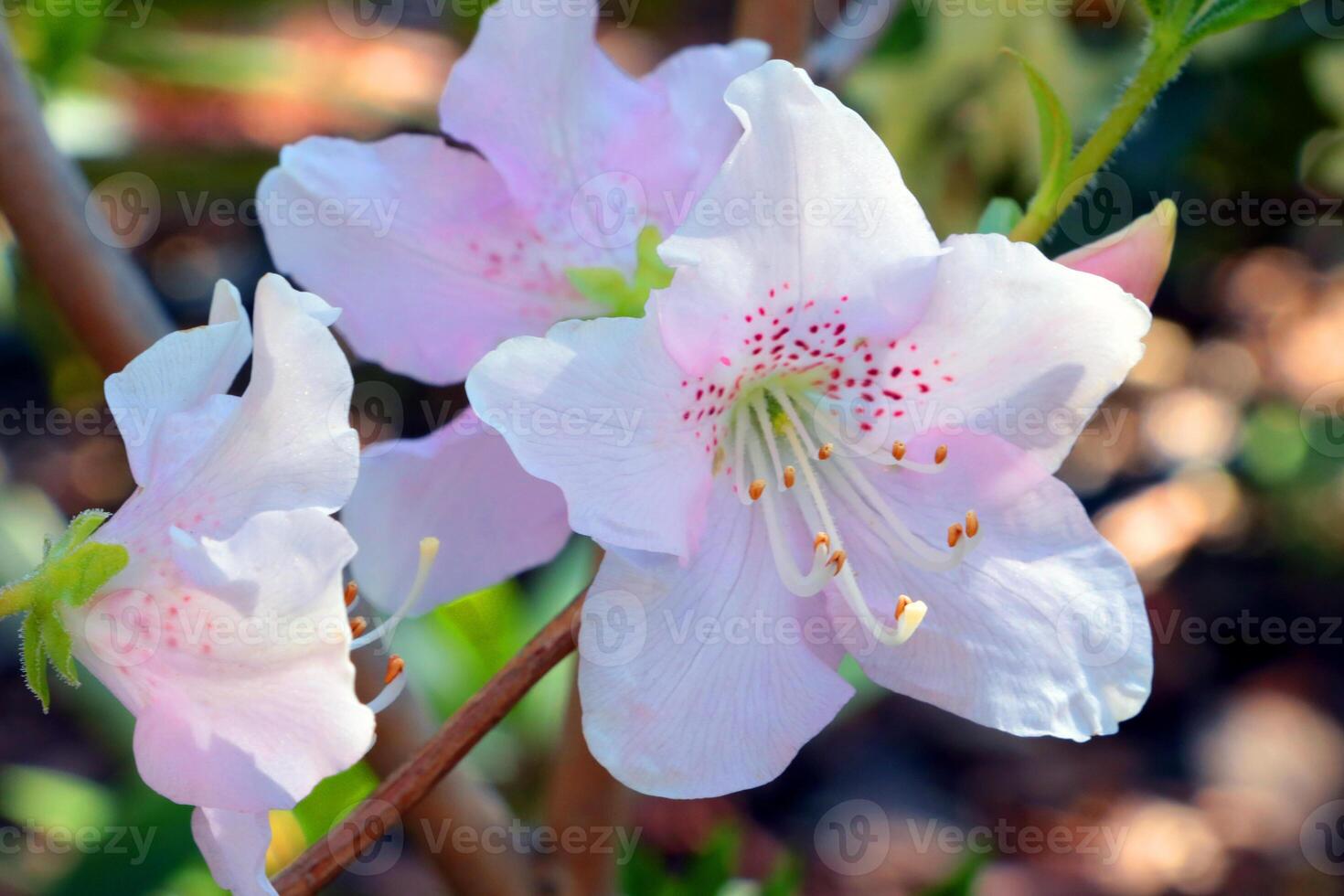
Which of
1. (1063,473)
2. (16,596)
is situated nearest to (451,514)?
(16,596)

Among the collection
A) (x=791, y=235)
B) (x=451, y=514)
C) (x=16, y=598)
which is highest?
(x=791, y=235)

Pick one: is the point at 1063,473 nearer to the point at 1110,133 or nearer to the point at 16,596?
the point at 1110,133

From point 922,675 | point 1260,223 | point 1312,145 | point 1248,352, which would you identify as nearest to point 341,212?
point 922,675

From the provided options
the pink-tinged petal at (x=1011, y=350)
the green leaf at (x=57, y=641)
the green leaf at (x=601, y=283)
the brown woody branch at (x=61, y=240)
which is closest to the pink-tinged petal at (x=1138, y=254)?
the pink-tinged petal at (x=1011, y=350)

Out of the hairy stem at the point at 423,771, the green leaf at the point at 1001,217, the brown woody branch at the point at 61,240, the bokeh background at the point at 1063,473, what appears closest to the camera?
the hairy stem at the point at 423,771

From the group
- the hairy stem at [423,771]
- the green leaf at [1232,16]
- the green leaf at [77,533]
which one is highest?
Answer: the green leaf at [1232,16]

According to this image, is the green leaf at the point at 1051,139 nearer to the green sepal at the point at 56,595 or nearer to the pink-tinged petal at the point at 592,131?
the pink-tinged petal at the point at 592,131
